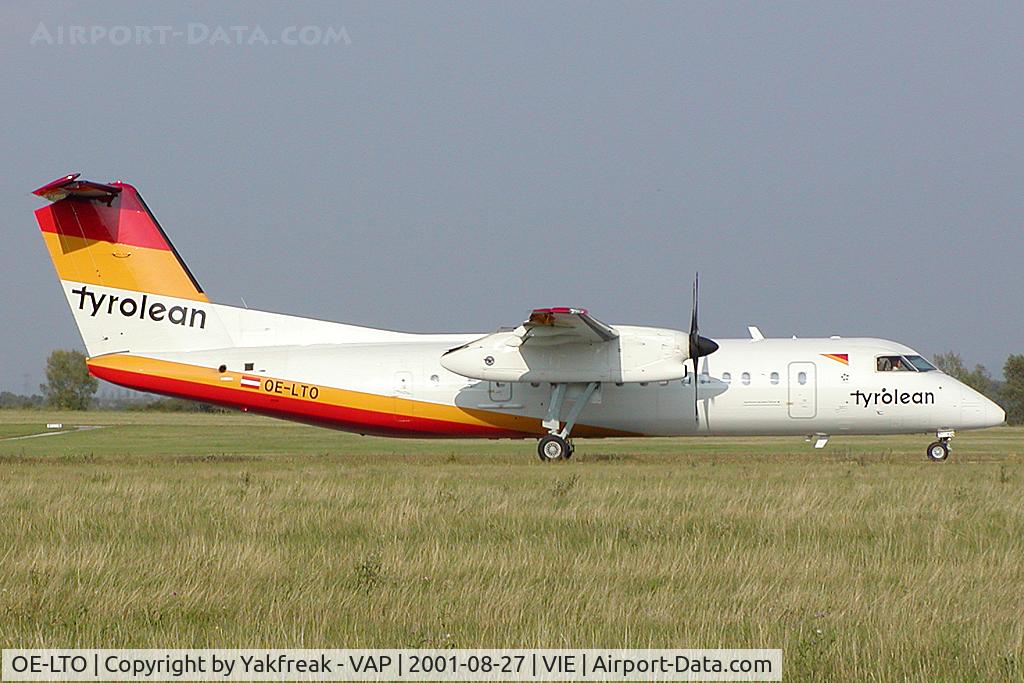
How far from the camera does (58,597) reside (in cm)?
868

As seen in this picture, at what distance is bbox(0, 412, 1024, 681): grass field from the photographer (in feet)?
25.0

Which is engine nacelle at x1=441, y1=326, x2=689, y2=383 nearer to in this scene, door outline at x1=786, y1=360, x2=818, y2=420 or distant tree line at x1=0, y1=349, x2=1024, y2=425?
door outline at x1=786, y1=360, x2=818, y2=420

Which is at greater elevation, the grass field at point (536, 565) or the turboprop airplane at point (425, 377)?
the turboprop airplane at point (425, 377)

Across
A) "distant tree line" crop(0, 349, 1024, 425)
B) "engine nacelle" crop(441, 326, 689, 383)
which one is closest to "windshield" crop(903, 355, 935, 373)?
"engine nacelle" crop(441, 326, 689, 383)

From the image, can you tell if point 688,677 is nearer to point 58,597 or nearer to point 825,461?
point 58,597

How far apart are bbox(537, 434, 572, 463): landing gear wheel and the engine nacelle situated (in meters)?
1.39

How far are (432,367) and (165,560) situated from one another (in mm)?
17116

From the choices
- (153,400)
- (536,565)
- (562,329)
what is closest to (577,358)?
(562,329)

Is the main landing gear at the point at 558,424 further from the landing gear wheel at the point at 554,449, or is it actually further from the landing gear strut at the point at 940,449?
the landing gear strut at the point at 940,449

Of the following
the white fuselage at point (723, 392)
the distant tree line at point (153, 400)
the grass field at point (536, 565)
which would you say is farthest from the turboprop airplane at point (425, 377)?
the distant tree line at point (153, 400)

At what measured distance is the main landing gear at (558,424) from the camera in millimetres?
26578

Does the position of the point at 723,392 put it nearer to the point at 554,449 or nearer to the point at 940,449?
the point at 554,449

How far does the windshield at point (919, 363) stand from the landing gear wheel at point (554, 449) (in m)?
8.31

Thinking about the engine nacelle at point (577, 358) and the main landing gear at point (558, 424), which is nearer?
the engine nacelle at point (577, 358)
